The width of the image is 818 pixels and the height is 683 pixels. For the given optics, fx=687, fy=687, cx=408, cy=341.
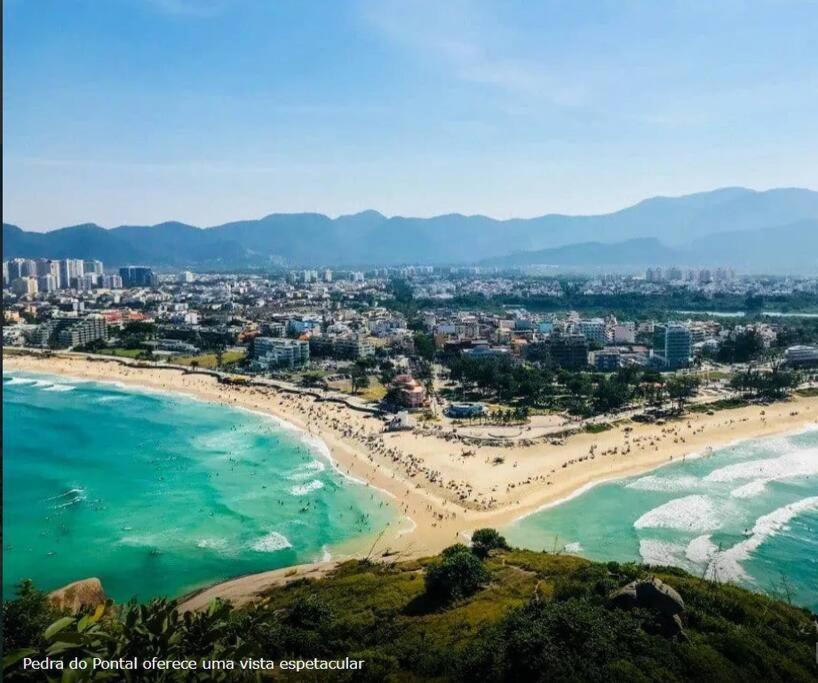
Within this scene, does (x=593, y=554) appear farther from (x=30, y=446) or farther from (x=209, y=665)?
(x=30, y=446)

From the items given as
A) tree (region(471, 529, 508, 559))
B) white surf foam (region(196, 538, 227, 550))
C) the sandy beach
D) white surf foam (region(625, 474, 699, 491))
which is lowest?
white surf foam (region(625, 474, 699, 491))

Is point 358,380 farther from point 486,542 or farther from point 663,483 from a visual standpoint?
point 486,542

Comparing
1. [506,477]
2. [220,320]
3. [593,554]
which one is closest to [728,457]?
[506,477]

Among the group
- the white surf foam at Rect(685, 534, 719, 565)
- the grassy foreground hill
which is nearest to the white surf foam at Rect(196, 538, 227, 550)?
the grassy foreground hill

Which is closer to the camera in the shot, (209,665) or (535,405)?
(209,665)

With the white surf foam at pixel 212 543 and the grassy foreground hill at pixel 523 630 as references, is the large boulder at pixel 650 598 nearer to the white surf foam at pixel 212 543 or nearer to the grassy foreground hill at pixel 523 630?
the grassy foreground hill at pixel 523 630

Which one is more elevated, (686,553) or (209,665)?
(209,665)

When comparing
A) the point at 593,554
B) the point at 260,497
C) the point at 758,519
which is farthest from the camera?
the point at 260,497

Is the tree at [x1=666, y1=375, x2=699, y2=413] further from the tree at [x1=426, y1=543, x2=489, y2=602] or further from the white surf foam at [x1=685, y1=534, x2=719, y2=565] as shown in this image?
the tree at [x1=426, y1=543, x2=489, y2=602]
